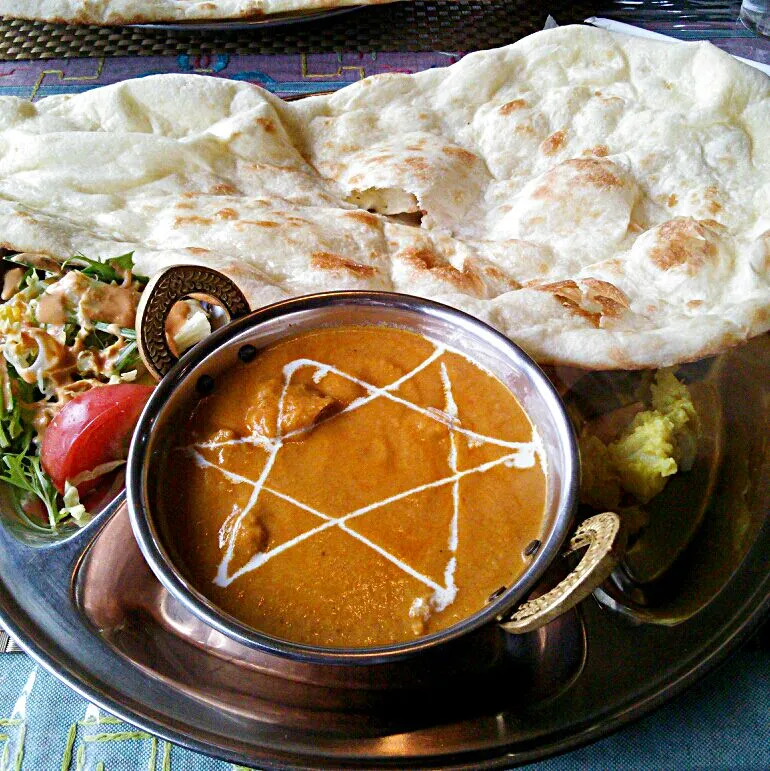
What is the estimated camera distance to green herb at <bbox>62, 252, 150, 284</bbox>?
2090 mm

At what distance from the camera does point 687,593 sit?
1.69m

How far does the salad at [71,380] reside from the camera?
1894mm

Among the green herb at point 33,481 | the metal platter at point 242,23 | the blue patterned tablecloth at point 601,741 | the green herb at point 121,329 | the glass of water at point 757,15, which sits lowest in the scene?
the blue patterned tablecloth at point 601,741

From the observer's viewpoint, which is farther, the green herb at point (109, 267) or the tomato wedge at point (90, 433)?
the green herb at point (109, 267)

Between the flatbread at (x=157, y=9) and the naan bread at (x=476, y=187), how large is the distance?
46.7 inches

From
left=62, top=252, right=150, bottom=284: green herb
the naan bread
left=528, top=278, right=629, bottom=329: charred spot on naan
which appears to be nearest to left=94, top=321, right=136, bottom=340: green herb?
left=62, top=252, right=150, bottom=284: green herb

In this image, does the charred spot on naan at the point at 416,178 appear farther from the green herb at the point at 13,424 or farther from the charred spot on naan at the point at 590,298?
the green herb at the point at 13,424

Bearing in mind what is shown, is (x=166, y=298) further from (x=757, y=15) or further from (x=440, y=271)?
(x=757, y=15)

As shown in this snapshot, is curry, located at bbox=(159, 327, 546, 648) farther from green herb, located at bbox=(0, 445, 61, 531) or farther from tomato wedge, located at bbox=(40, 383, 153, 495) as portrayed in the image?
green herb, located at bbox=(0, 445, 61, 531)

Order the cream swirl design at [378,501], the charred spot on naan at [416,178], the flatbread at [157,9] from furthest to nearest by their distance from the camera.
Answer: the flatbread at [157,9] < the charred spot on naan at [416,178] < the cream swirl design at [378,501]

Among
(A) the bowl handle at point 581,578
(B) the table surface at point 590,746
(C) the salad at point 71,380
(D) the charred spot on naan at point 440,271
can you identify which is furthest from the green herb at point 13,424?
(A) the bowl handle at point 581,578

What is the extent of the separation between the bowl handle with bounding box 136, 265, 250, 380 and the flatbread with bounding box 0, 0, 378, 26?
2.34m

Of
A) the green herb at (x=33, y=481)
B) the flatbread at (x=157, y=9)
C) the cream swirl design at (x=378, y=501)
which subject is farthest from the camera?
the flatbread at (x=157, y=9)

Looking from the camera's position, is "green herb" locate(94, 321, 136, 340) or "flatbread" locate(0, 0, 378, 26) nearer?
"green herb" locate(94, 321, 136, 340)
